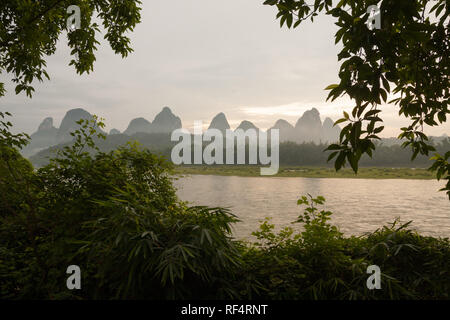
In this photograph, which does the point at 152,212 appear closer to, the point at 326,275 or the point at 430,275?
the point at 326,275

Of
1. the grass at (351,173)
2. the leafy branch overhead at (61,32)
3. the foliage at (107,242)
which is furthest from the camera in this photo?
the grass at (351,173)

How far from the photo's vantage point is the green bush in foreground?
2.45m

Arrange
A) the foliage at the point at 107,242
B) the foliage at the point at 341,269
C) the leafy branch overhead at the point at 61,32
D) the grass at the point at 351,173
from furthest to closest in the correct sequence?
the grass at the point at 351,173
the leafy branch overhead at the point at 61,32
the foliage at the point at 341,269
the foliage at the point at 107,242

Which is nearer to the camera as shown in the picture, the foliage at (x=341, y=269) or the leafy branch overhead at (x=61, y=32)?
the foliage at (x=341, y=269)

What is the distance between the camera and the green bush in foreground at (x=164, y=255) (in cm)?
245

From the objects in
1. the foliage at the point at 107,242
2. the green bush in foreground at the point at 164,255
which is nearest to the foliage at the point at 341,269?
the green bush in foreground at the point at 164,255

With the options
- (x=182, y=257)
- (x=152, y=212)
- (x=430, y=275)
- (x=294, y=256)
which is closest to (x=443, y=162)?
(x=430, y=275)

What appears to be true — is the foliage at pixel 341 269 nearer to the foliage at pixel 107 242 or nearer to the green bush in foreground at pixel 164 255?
the green bush in foreground at pixel 164 255

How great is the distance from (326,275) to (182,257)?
1429mm

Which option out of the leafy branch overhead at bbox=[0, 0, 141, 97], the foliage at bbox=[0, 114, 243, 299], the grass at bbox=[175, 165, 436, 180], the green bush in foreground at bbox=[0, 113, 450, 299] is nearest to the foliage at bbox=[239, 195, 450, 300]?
the green bush in foreground at bbox=[0, 113, 450, 299]

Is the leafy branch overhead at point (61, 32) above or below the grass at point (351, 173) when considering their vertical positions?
above

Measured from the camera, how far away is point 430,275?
2.92 meters

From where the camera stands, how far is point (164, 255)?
7.86 ft
